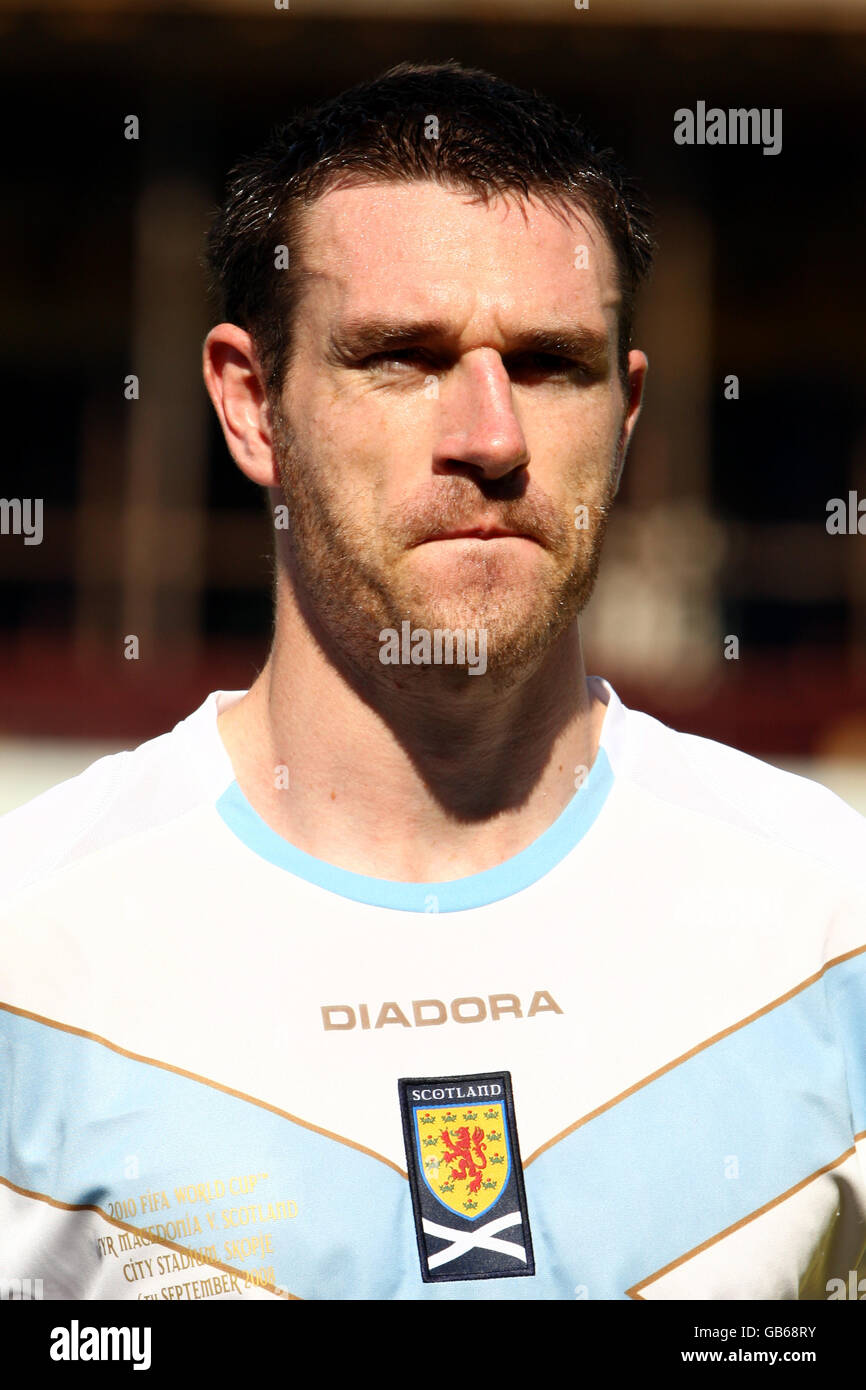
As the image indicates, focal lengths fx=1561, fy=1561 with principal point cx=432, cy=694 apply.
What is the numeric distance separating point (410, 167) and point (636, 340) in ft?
22.5

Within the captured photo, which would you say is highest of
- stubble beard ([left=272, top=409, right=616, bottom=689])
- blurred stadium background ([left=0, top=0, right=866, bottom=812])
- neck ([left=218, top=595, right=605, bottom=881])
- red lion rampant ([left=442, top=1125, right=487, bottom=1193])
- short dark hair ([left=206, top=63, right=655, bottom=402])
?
blurred stadium background ([left=0, top=0, right=866, bottom=812])

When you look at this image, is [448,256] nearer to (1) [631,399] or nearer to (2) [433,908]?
(1) [631,399]

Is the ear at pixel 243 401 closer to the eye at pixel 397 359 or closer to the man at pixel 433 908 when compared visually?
the man at pixel 433 908

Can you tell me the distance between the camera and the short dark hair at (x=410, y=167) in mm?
2166

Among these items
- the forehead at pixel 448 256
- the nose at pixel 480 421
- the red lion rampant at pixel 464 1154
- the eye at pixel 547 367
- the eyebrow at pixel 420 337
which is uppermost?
the forehead at pixel 448 256

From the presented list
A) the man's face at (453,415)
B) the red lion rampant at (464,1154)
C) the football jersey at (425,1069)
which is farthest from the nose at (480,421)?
the red lion rampant at (464,1154)

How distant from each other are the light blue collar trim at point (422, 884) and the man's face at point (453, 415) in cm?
26

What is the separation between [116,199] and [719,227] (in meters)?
3.89

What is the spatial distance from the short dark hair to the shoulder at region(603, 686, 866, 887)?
58 cm

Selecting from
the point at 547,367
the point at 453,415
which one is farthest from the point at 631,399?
the point at 453,415

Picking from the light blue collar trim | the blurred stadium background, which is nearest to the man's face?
the light blue collar trim

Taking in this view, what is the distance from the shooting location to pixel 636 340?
347 inches

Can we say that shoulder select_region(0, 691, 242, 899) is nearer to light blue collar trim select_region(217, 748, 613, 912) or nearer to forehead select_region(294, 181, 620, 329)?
light blue collar trim select_region(217, 748, 613, 912)

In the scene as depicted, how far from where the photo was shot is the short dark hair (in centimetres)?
217
